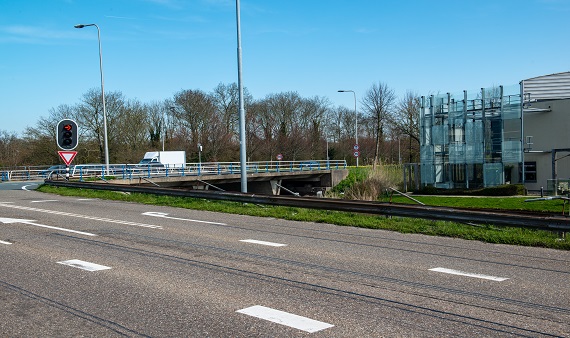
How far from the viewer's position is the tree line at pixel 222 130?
63.9 meters

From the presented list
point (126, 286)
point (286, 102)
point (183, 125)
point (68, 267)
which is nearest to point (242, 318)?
point (126, 286)

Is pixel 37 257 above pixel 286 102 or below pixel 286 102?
below

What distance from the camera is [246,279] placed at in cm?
732

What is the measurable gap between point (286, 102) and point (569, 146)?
47.4m

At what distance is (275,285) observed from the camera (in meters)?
6.95

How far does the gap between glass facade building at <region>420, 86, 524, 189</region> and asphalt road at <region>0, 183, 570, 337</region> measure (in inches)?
1298

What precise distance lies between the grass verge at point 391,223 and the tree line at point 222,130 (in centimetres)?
3708

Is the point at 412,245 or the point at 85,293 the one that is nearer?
the point at 85,293

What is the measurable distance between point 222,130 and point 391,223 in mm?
59271

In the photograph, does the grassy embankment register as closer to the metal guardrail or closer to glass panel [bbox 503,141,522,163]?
the metal guardrail

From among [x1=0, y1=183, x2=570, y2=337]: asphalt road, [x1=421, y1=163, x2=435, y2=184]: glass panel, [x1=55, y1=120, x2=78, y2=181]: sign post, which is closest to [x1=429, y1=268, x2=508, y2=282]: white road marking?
[x1=0, y1=183, x2=570, y2=337]: asphalt road

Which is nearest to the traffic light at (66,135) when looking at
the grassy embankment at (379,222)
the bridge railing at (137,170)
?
the grassy embankment at (379,222)

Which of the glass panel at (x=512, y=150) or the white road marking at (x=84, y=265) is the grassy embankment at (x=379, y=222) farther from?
the glass panel at (x=512, y=150)

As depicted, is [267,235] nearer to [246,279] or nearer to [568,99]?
[246,279]
